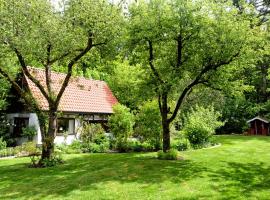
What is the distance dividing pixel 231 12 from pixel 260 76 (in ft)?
109

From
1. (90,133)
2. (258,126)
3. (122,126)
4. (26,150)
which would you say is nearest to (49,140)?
(26,150)

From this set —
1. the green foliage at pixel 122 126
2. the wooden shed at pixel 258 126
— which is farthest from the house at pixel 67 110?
the wooden shed at pixel 258 126

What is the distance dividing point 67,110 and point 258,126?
26837 millimetres

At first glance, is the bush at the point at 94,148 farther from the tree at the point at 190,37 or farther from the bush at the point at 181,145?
the tree at the point at 190,37

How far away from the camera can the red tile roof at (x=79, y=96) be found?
2716 cm

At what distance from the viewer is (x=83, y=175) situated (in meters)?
15.2

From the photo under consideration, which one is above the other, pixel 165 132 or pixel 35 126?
pixel 35 126

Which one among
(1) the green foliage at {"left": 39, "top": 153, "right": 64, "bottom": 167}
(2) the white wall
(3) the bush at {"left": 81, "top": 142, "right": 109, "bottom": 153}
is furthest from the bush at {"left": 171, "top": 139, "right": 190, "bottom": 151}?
(2) the white wall

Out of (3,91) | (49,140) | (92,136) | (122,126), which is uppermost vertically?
(3,91)

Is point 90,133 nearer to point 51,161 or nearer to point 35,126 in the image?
point 35,126

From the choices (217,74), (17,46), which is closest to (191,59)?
(217,74)

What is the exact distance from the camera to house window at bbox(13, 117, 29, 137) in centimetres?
2709

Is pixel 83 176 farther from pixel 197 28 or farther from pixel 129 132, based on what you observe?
pixel 129 132

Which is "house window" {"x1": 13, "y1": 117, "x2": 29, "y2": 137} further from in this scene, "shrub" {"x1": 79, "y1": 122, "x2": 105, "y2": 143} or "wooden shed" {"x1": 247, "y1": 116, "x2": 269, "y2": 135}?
"wooden shed" {"x1": 247, "y1": 116, "x2": 269, "y2": 135}
